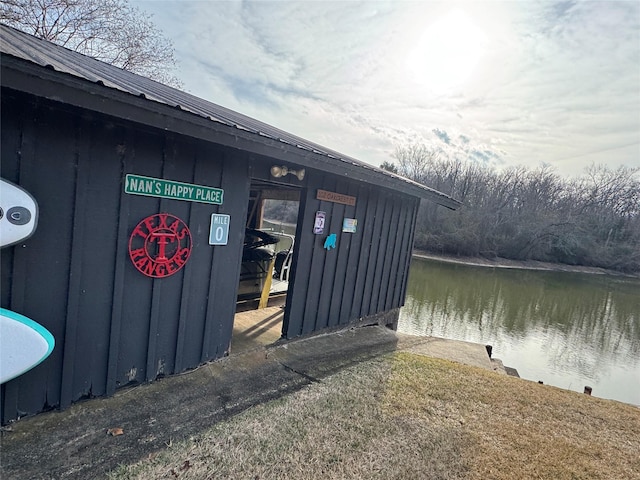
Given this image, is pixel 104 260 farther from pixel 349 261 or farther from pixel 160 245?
pixel 349 261

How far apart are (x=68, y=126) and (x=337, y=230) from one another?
3066mm

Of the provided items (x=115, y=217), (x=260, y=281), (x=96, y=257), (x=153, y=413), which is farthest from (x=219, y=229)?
(x=260, y=281)

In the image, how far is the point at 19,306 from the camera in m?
2.19

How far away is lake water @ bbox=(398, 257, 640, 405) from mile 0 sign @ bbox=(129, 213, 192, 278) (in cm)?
859

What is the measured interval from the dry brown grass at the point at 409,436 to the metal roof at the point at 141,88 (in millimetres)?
2184

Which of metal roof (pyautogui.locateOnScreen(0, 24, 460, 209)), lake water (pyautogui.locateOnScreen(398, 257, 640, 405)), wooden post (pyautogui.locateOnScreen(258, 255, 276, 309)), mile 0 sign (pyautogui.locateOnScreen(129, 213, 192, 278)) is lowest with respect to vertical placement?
lake water (pyautogui.locateOnScreen(398, 257, 640, 405))

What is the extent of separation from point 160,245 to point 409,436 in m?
2.41

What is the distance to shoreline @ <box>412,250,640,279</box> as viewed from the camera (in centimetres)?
2932

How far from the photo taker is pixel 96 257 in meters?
2.50

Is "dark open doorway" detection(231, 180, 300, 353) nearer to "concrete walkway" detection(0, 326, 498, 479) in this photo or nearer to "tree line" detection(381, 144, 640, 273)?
"concrete walkway" detection(0, 326, 498, 479)

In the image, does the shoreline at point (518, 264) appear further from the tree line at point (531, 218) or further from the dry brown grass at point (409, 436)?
the dry brown grass at point (409, 436)

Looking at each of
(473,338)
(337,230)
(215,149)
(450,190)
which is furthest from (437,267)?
(215,149)

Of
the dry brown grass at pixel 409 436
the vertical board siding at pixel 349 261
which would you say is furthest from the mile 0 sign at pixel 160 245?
the vertical board siding at pixel 349 261

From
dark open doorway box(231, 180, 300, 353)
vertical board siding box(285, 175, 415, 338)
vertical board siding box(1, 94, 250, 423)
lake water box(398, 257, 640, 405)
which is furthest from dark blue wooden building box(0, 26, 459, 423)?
lake water box(398, 257, 640, 405)
